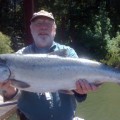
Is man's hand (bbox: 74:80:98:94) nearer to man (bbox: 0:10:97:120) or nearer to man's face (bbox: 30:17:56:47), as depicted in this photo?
man (bbox: 0:10:97:120)

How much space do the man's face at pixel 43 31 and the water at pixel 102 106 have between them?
4292 millimetres

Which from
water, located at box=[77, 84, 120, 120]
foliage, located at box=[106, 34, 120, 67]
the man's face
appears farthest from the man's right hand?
foliage, located at box=[106, 34, 120, 67]

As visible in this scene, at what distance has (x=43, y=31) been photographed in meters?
3.75

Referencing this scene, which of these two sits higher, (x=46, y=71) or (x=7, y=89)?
(x=46, y=71)

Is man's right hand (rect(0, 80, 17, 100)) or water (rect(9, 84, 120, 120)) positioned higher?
man's right hand (rect(0, 80, 17, 100))

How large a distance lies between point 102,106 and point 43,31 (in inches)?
261

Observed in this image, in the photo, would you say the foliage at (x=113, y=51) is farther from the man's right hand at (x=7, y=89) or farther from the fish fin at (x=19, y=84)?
the fish fin at (x=19, y=84)

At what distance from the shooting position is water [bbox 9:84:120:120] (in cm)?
899

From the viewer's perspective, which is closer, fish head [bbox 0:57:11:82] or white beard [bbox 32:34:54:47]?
fish head [bbox 0:57:11:82]

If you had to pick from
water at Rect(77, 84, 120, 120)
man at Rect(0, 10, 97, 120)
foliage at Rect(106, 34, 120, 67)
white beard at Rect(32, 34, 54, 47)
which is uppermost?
white beard at Rect(32, 34, 54, 47)

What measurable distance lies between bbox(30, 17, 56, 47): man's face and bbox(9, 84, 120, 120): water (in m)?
4.29

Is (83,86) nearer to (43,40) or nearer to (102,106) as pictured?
(43,40)

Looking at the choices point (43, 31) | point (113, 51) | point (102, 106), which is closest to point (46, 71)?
point (43, 31)

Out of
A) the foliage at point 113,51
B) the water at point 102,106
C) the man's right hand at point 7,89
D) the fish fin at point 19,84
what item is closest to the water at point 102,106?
the water at point 102,106
